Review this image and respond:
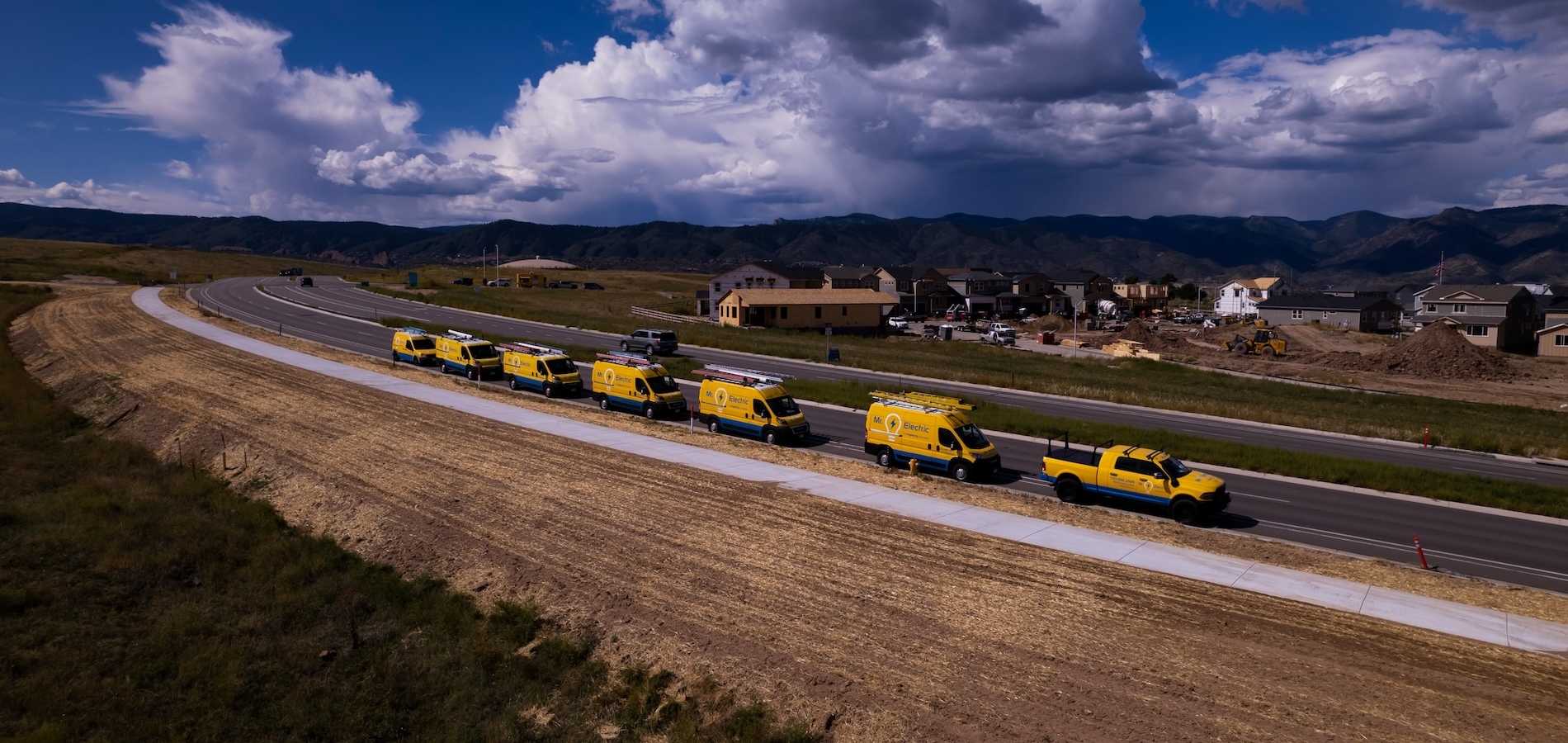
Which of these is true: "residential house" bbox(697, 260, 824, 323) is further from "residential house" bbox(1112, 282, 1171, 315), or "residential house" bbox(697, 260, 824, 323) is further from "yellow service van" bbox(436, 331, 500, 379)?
"residential house" bbox(1112, 282, 1171, 315)

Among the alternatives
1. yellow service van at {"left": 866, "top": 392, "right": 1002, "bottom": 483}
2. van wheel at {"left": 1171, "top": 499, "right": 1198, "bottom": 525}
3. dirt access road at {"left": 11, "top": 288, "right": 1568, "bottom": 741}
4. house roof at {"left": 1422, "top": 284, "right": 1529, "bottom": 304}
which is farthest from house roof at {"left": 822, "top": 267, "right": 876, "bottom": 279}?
van wheel at {"left": 1171, "top": 499, "right": 1198, "bottom": 525}

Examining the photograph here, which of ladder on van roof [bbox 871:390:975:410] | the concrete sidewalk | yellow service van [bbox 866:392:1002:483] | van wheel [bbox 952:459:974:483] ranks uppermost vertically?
Result: ladder on van roof [bbox 871:390:975:410]

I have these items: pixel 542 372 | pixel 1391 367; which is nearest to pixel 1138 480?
pixel 542 372

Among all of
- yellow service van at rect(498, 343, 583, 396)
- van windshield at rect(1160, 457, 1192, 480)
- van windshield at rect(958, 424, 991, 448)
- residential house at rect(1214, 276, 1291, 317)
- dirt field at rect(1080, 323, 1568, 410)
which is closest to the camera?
van windshield at rect(1160, 457, 1192, 480)

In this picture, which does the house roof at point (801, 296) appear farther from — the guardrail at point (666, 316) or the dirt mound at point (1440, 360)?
the dirt mound at point (1440, 360)

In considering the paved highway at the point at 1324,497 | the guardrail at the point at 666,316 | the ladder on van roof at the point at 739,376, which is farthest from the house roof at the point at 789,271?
the ladder on van roof at the point at 739,376

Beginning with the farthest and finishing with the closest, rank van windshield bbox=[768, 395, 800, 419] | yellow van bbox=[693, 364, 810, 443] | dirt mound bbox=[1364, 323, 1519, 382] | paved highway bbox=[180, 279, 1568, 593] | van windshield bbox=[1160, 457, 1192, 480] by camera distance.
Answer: dirt mound bbox=[1364, 323, 1519, 382], van windshield bbox=[768, 395, 800, 419], yellow van bbox=[693, 364, 810, 443], van windshield bbox=[1160, 457, 1192, 480], paved highway bbox=[180, 279, 1568, 593]
